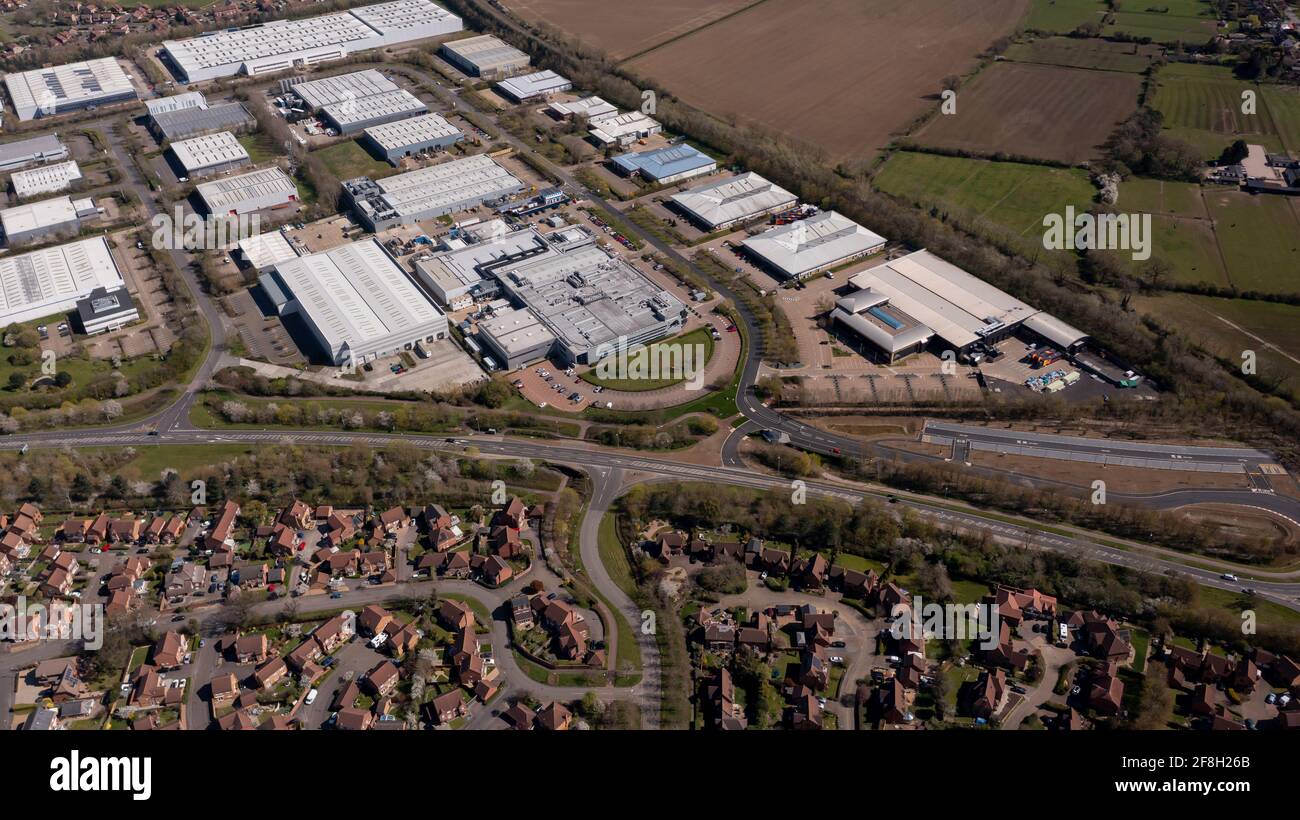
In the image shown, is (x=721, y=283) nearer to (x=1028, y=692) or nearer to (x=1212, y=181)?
(x=1028, y=692)

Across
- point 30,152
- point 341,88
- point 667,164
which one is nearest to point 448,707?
point 667,164

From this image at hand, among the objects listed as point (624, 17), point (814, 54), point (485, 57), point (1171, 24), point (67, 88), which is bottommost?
point (67, 88)

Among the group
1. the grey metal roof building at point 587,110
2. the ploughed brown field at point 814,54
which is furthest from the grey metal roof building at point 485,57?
the grey metal roof building at point 587,110

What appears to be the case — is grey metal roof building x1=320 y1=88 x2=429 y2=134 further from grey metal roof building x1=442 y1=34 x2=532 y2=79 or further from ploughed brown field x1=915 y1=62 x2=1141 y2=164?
ploughed brown field x1=915 y1=62 x2=1141 y2=164

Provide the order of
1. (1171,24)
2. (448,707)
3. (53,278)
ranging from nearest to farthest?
(448,707) < (53,278) < (1171,24)

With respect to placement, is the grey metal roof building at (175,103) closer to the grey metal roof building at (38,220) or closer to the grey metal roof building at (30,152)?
the grey metal roof building at (30,152)

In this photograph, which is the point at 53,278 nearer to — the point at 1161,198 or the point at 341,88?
the point at 341,88

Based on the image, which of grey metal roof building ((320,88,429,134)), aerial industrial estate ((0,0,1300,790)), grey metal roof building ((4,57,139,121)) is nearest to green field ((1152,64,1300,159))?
aerial industrial estate ((0,0,1300,790))
